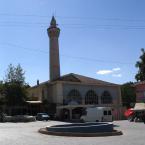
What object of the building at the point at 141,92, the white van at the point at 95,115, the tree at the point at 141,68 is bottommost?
the white van at the point at 95,115

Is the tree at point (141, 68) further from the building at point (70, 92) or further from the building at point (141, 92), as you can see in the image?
Result: the building at point (141, 92)

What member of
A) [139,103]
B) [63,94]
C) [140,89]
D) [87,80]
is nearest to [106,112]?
[139,103]

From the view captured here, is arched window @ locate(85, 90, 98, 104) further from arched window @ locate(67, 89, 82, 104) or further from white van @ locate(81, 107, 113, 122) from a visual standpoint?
white van @ locate(81, 107, 113, 122)

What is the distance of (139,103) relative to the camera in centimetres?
6419

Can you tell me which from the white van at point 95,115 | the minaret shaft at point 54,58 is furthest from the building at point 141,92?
the minaret shaft at point 54,58

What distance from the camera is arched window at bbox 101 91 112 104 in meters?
83.7

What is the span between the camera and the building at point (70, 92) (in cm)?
7519

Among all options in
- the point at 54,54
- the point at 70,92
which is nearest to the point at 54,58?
the point at 54,54

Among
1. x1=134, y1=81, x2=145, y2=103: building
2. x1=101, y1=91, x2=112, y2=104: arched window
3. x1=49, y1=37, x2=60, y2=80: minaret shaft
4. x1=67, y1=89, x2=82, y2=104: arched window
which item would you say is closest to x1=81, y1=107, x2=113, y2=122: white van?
x1=134, y1=81, x2=145, y2=103: building

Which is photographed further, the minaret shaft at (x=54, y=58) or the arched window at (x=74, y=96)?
the minaret shaft at (x=54, y=58)

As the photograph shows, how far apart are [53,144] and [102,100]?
6296 cm

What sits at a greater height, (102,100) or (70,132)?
(102,100)

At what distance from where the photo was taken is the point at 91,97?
8206 centimetres

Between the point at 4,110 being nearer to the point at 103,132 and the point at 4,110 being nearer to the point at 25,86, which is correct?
the point at 25,86
